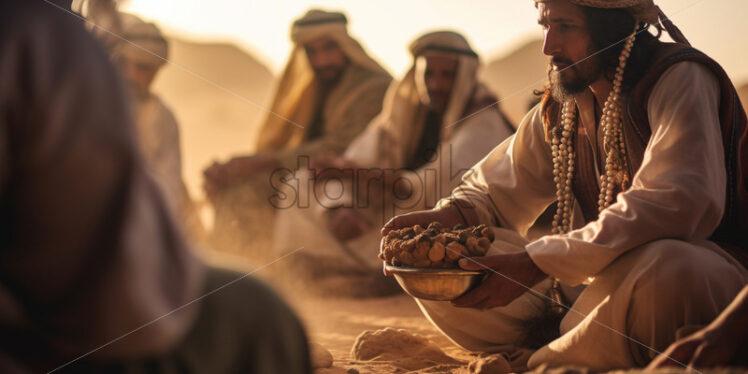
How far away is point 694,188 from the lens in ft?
9.25

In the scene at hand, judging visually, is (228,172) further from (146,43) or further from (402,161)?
(402,161)

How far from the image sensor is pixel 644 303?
2789mm

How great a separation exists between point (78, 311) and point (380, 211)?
5.63 metres

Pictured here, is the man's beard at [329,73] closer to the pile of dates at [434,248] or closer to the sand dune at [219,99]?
the sand dune at [219,99]

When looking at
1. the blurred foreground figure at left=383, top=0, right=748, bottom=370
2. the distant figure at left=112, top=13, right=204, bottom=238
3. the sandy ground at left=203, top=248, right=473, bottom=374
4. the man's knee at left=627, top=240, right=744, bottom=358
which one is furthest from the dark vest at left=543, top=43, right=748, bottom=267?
the distant figure at left=112, top=13, right=204, bottom=238

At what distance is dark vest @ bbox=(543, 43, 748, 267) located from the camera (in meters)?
3.06

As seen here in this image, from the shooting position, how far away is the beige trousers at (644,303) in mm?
2729

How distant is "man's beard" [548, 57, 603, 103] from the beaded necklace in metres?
0.10

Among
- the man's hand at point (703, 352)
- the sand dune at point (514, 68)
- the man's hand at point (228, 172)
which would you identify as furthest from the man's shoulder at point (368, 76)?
the sand dune at point (514, 68)

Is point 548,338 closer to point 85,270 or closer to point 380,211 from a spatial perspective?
point 85,270

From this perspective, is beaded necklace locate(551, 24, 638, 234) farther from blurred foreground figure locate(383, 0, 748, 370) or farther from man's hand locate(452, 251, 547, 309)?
man's hand locate(452, 251, 547, 309)

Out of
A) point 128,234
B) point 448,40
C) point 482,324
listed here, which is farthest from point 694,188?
point 448,40

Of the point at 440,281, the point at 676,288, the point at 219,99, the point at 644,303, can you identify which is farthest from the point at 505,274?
the point at 219,99

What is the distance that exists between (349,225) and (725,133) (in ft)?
14.1
